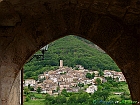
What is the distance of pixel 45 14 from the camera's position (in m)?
2.67

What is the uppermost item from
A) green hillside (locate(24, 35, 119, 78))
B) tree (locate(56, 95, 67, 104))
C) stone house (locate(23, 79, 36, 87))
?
green hillside (locate(24, 35, 119, 78))

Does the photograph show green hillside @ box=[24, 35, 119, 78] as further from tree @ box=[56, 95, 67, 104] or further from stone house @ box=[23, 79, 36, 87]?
tree @ box=[56, 95, 67, 104]

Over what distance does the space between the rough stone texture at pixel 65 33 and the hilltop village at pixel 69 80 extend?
2.72 feet

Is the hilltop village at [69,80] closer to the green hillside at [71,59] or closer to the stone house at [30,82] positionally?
the stone house at [30,82]

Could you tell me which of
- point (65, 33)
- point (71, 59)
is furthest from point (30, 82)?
point (65, 33)

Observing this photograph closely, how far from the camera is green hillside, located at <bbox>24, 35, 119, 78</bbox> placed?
4371mm

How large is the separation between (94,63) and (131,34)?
5.87ft

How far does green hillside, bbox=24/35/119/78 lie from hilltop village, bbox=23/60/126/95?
147mm

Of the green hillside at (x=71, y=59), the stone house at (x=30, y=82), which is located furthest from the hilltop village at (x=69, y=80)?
the green hillside at (x=71, y=59)

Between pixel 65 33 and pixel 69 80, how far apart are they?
4.20ft

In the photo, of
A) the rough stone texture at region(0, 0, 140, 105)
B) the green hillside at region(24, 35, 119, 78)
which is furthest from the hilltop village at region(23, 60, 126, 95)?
the rough stone texture at region(0, 0, 140, 105)

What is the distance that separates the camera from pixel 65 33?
108 inches

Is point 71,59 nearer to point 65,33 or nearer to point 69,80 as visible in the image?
point 69,80

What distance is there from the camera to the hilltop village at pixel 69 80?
3.63 metres
